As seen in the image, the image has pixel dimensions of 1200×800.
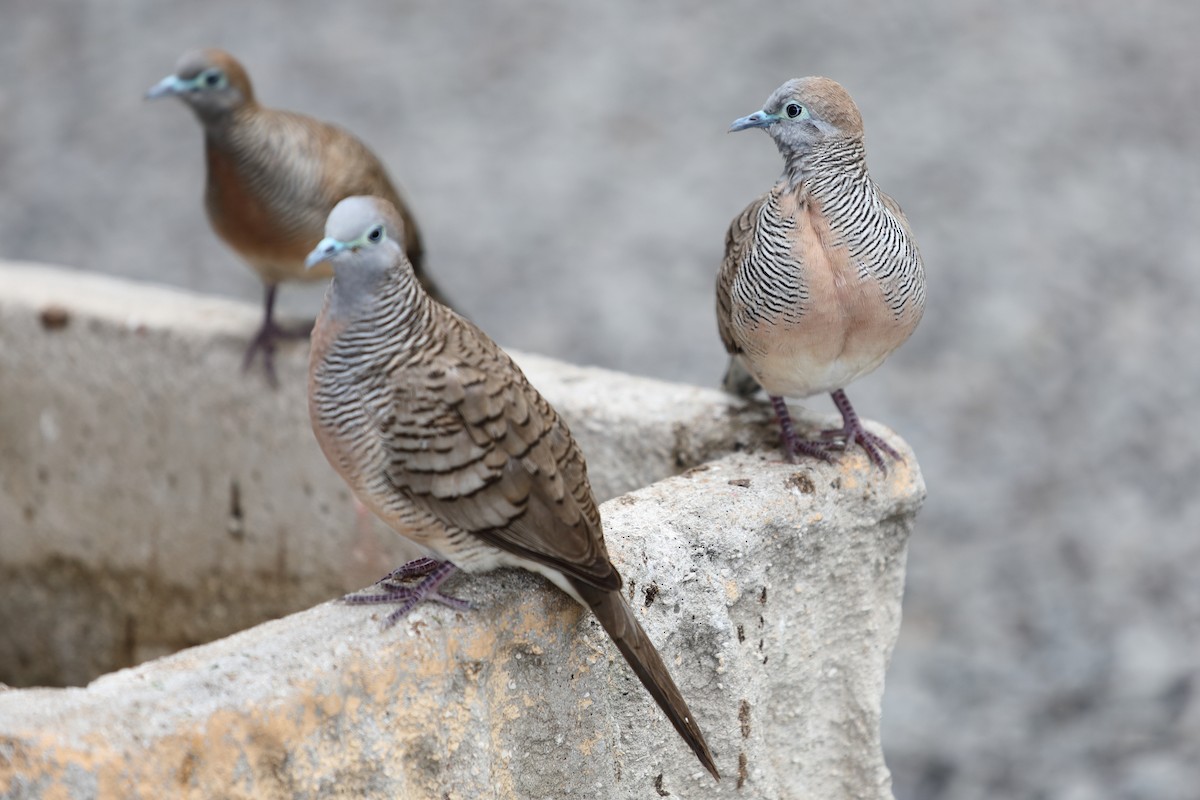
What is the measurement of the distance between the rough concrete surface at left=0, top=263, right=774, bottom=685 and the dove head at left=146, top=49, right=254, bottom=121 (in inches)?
21.4

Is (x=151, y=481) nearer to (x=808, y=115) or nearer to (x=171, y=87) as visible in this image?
(x=171, y=87)

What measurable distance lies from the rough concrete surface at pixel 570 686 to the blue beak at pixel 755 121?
705 mm

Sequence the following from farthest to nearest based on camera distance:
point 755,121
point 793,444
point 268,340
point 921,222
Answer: point 921,222, point 268,340, point 793,444, point 755,121

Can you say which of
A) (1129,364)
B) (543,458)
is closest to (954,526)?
(1129,364)

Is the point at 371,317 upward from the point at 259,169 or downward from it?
downward

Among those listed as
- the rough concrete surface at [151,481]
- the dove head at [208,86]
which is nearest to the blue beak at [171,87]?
the dove head at [208,86]

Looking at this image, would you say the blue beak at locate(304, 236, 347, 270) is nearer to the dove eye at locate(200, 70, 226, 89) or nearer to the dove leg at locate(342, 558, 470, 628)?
the dove leg at locate(342, 558, 470, 628)

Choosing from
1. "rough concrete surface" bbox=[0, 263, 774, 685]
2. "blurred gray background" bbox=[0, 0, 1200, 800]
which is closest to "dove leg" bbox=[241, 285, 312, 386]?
"rough concrete surface" bbox=[0, 263, 774, 685]

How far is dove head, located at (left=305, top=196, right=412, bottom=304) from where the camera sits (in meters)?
2.60

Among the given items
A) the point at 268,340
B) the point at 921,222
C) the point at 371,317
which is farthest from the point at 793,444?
the point at 921,222

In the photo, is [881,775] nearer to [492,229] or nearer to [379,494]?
[379,494]

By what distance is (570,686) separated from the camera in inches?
112

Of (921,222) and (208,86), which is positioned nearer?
(208,86)

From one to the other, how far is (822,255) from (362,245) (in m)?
0.95
